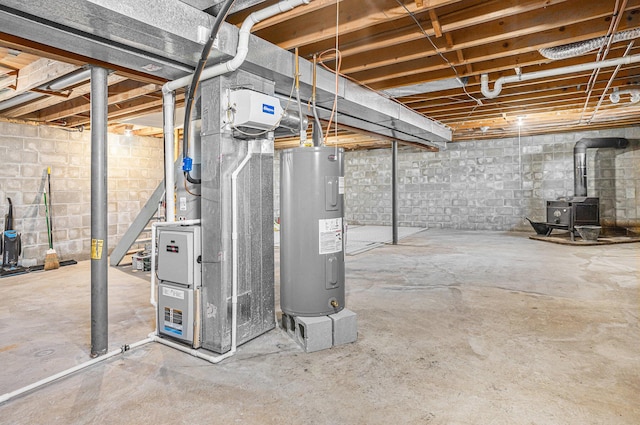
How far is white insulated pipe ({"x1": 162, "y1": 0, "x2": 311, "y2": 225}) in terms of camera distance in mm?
2023

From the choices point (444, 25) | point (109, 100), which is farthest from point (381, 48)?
point (109, 100)

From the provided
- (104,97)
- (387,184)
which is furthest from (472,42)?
(387,184)

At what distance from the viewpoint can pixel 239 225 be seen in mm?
2512

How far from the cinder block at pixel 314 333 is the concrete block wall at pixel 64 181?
4839 mm

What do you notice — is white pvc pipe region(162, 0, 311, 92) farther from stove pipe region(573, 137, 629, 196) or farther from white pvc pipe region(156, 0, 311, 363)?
stove pipe region(573, 137, 629, 196)

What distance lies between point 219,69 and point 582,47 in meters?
2.84

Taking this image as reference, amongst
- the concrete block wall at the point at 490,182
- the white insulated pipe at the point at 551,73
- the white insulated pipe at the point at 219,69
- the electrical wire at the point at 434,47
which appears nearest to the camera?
the white insulated pipe at the point at 219,69

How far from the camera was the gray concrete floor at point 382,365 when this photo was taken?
70.3 inches

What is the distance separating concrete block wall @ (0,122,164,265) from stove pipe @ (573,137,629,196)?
27.2 feet

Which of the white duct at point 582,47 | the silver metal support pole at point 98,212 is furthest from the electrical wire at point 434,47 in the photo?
the silver metal support pole at point 98,212

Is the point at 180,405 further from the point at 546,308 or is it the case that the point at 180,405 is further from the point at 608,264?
the point at 608,264

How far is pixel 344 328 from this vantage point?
2.58m

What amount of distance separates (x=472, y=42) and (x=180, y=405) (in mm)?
3136

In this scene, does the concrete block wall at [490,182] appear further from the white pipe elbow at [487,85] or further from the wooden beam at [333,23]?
the wooden beam at [333,23]
